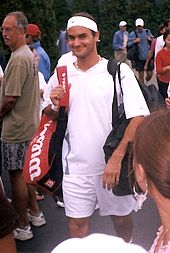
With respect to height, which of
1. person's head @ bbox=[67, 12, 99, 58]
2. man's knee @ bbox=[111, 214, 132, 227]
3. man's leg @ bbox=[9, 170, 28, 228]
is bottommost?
man's leg @ bbox=[9, 170, 28, 228]

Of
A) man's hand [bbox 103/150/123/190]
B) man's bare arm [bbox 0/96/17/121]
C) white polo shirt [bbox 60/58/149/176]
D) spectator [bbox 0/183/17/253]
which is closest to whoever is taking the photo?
spectator [bbox 0/183/17/253]

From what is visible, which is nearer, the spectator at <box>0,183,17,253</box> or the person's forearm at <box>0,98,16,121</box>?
the spectator at <box>0,183,17,253</box>

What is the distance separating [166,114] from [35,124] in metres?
2.87

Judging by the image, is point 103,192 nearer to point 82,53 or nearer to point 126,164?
point 126,164

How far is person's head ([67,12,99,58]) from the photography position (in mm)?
3777

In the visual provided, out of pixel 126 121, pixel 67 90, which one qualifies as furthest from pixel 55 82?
pixel 126 121

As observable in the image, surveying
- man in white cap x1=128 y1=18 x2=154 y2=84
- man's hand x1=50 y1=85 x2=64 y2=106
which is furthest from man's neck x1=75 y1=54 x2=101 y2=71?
man in white cap x1=128 y1=18 x2=154 y2=84

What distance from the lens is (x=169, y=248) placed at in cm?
199

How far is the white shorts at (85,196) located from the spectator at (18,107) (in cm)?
96

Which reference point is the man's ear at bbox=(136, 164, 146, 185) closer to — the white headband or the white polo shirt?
the white polo shirt

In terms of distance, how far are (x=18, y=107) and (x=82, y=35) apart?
42.3 inches

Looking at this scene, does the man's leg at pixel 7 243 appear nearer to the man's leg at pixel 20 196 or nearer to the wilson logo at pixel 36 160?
the wilson logo at pixel 36 160

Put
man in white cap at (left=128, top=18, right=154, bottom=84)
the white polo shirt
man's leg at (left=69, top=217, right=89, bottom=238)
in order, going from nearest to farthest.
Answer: the white polo shirt
man's leg at (left=69, top=217, right=89, bottom=238)
man in white cap at (left=128, top=18, right=154, bottom=84)

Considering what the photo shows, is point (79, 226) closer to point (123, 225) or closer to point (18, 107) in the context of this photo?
point (123, 225)
